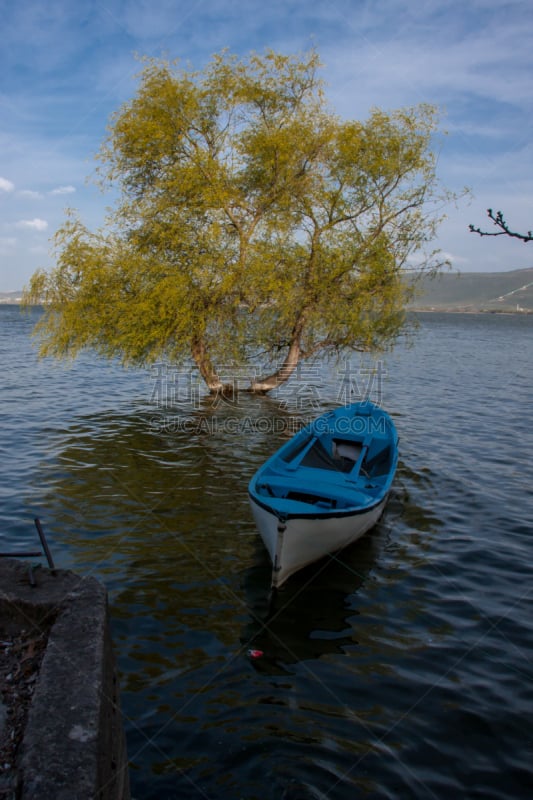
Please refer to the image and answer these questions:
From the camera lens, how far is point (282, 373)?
79.5 feet

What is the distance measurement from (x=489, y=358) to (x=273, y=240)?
36.0 meters

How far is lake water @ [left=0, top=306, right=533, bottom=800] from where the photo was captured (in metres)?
5.87

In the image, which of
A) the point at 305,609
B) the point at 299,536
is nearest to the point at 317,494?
the point at 299,536

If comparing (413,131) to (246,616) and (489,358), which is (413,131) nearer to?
(246,616)

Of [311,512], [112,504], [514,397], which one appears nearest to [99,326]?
[112,504]

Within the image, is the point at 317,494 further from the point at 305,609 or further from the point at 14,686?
the point at 14,686

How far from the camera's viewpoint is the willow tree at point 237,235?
63.9 ft

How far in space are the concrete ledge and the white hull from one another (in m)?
3.71

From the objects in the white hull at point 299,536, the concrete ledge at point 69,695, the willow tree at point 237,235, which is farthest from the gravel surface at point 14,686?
the willow tree at point 237,235

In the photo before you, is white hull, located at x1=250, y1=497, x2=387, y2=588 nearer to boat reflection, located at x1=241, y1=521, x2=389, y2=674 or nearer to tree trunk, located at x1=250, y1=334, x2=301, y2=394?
boat reflection, located at x1=241, y1=521, x2=389, y2=674

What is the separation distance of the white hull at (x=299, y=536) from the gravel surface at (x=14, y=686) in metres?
4.37

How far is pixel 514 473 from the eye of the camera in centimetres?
1551

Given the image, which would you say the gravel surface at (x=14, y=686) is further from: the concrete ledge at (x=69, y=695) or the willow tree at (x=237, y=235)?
the willow tree at (x=237, y=235)

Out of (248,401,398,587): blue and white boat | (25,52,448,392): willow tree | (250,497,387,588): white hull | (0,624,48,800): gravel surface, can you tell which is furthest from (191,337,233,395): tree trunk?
(0,624,48,800): gravel surface
